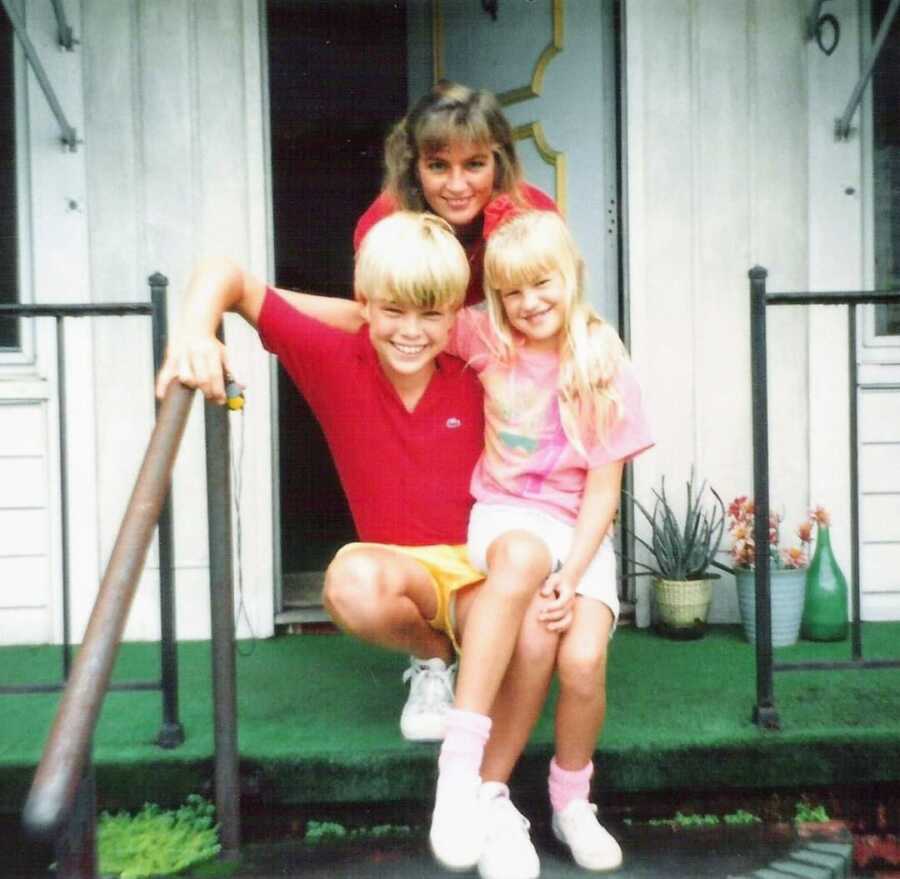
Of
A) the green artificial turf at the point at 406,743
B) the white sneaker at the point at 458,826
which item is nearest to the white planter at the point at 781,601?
the green artificial turf at the point at 406,743

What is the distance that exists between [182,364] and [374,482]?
58 centimetres

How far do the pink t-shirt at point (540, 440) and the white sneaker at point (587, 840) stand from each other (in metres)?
0.51

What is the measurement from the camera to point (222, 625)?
191cm

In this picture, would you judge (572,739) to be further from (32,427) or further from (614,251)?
(32,427)

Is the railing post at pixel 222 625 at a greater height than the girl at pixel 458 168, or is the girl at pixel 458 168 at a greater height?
the girl at pixel 458 168

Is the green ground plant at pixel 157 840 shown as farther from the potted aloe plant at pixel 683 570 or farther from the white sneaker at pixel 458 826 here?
the potted aloe plant at pixel 683 570

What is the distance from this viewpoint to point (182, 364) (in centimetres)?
163

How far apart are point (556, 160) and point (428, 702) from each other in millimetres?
1740

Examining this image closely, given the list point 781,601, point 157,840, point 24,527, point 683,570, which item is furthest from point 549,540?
point 24,527

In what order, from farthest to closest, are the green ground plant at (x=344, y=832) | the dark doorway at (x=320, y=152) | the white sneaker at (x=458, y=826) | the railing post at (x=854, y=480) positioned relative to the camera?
the dark doorway at (x=320, y=152), the railing post at (x=854, y=480), the green ground plant at (x=344, y=832), the white sneaker at (x=458, y=826)

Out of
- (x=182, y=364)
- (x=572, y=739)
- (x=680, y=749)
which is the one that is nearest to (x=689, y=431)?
(x=680, y=749)

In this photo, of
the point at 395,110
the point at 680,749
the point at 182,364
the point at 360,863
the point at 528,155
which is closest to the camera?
the point at 182,364

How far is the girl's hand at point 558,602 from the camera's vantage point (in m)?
1.80

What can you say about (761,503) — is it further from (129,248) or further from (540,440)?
(129,248)
